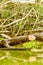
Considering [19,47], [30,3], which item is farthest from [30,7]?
[19,47]

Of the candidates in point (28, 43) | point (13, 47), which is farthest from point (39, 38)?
point (13, 47)

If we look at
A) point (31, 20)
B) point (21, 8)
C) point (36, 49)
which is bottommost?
point (36, 49)

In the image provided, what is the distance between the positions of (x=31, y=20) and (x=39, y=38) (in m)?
0.60

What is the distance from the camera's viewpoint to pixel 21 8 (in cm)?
380

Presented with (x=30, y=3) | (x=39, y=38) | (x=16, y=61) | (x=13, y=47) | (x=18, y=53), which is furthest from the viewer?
(x=30, y=3)

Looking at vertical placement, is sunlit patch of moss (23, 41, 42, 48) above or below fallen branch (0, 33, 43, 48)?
below

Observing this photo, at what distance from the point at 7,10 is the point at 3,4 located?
140 mm

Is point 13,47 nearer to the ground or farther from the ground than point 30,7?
nearer to the ground

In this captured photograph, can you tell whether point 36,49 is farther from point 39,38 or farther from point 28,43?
point 39,38

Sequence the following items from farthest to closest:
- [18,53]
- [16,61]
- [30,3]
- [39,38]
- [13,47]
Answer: [30,3] → [39,38] → [13,47] → [18,53] → [16,61]

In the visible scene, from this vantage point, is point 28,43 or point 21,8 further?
point 21,8

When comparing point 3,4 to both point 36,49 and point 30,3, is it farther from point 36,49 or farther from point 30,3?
point 36,49

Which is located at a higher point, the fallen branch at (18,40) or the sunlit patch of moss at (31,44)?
the fallen branch at (18,40)

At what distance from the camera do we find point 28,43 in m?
3.06
